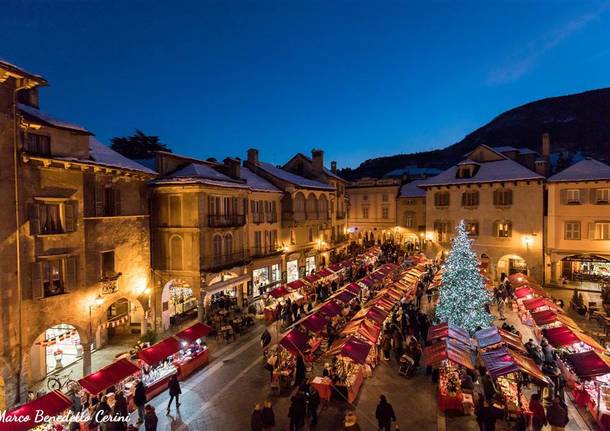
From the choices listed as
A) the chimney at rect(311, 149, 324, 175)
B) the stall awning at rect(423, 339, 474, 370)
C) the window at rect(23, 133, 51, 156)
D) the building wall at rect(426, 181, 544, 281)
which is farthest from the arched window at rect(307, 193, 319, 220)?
the window at rect(23, 133, 51, 156)

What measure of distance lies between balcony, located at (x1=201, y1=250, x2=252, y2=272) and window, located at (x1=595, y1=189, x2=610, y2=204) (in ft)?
101

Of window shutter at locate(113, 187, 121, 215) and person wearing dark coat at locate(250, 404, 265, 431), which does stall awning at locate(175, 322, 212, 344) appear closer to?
person wearing dark coat at locate(250, 404, 265, 431)

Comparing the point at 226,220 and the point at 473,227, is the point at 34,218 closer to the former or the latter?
the point at 226,220

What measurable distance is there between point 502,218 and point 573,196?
19.5 feet

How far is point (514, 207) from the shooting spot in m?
33.8

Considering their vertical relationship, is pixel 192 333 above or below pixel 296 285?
below

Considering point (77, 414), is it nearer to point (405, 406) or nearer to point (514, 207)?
point (405, 406)

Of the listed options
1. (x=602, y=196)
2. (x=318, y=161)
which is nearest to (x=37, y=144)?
(x=318, y=161)

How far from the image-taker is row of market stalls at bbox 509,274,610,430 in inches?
492

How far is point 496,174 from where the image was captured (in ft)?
113

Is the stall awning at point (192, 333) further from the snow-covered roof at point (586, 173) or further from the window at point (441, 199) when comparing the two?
the snow-covered roof at point (586, 173)

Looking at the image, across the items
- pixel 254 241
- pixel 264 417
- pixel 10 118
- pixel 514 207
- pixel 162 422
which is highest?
pixel 10 118

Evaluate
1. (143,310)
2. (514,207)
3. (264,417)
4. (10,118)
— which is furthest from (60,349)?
(514,207)

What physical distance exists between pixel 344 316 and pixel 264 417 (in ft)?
39.4
